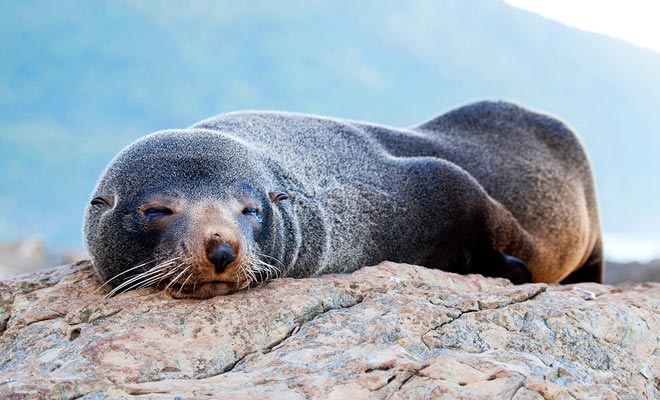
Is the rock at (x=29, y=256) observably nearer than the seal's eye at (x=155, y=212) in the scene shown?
No

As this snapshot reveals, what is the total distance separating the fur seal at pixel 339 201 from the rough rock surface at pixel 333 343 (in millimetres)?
278

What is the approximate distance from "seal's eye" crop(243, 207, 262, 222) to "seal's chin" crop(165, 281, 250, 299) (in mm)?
501

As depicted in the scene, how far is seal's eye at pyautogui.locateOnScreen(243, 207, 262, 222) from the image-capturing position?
460 cm

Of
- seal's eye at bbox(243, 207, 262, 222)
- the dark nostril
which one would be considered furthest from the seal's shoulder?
the dark nostril

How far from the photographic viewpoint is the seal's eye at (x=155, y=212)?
444 cm

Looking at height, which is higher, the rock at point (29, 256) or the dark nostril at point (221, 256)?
the dark nostril at point (221, 256)

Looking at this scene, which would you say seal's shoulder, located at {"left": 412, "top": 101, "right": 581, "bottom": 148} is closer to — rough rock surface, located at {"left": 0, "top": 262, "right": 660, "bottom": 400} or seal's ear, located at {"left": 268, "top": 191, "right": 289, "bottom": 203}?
seal's ear, located at {"left": 268, "top": 191, "right": 289, "bottom": 203}

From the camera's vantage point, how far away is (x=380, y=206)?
616 centimetres

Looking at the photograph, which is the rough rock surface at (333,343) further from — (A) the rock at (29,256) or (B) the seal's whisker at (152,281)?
(A) the rock at (29,256)

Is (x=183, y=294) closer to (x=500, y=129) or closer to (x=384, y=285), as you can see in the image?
(x=384, y=285)

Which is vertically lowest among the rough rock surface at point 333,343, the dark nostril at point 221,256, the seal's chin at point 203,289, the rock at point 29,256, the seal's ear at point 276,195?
the rock at point 29,256

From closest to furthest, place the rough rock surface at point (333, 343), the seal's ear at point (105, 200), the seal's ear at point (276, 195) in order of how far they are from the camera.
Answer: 1. the rough rock surface at point (333, 343)
2. the seal's ear at point (105, 200)
3. the seal's ear at point (276, 195)

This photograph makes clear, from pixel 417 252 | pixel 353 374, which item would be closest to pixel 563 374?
pixel 353 374

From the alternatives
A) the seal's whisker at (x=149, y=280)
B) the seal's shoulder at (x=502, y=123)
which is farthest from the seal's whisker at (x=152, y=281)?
the seal's shoulder at (x=502, y=123)
